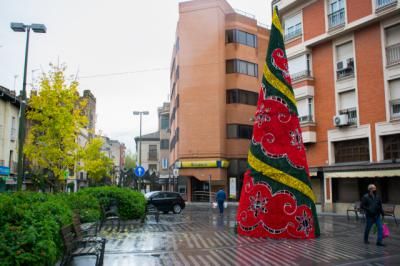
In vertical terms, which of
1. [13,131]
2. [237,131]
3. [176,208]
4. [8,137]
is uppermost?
[237,131]

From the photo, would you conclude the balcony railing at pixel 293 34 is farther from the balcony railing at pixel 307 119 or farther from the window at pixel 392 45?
the window at pixel 392 45

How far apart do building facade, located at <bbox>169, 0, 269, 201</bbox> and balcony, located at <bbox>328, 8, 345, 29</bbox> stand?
56.5 ft

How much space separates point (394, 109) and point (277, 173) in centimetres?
1426

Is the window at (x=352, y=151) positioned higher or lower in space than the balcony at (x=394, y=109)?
lower

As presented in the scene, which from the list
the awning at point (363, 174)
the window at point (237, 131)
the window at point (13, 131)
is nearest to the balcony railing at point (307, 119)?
the awning at point (363, 174)

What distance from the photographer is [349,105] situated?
26.9 meters

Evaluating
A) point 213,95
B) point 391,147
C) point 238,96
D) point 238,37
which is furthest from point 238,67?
point 391,147

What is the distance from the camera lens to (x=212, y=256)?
32.7 feet

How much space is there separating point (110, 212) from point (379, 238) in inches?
392

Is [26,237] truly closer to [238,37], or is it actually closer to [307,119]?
[307,119]

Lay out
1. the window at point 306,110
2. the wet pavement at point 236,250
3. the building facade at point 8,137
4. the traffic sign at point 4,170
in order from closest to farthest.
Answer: the wet pavement at point 236,250 → the window at point 306,110 → the traffic sign at point 4,170 → the building facade at point 8,137

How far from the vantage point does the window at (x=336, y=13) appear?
89.8ft

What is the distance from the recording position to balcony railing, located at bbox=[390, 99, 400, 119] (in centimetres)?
2373

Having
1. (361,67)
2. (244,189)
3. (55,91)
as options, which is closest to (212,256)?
(244,189)
